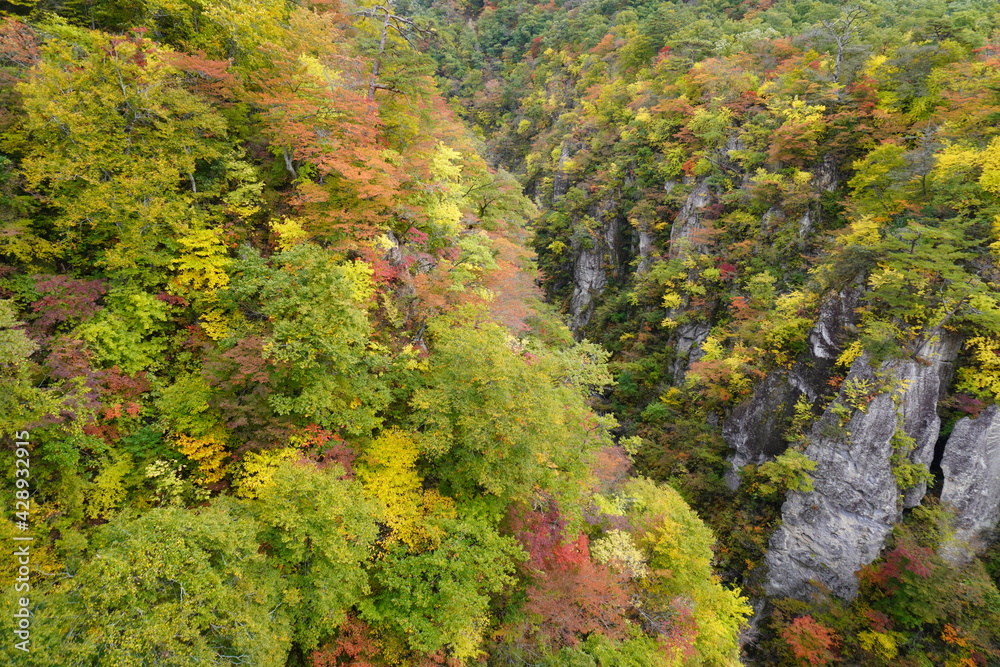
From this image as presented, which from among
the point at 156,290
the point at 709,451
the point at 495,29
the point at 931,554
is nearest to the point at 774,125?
the point at 709,451

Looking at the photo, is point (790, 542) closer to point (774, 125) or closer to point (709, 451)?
point (709, 451)

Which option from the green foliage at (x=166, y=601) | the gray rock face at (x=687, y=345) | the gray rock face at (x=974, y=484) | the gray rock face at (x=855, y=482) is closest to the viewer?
the green foliage at (x=166, y=601)

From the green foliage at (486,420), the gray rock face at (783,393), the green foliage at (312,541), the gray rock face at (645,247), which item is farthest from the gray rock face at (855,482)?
the green foliage at (312,541)

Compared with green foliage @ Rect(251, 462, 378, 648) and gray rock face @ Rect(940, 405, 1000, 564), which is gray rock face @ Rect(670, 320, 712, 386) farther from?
green foliage @ Rect(251, 462, 378, 648)

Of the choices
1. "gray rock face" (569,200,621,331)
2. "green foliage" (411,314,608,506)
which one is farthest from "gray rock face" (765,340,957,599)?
"gray rock face" (569,200,621,331)

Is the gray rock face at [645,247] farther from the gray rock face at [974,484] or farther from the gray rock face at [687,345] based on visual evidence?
the gray rock face at [974,484]

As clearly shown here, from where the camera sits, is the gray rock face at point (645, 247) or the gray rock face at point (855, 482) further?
the gray rock face at point (645, 247)

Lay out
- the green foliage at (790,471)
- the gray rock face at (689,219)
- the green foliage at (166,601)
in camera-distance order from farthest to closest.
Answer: the gray rock face at (689,219), the green foliage at (790,471), the green foliage at (166,601)
